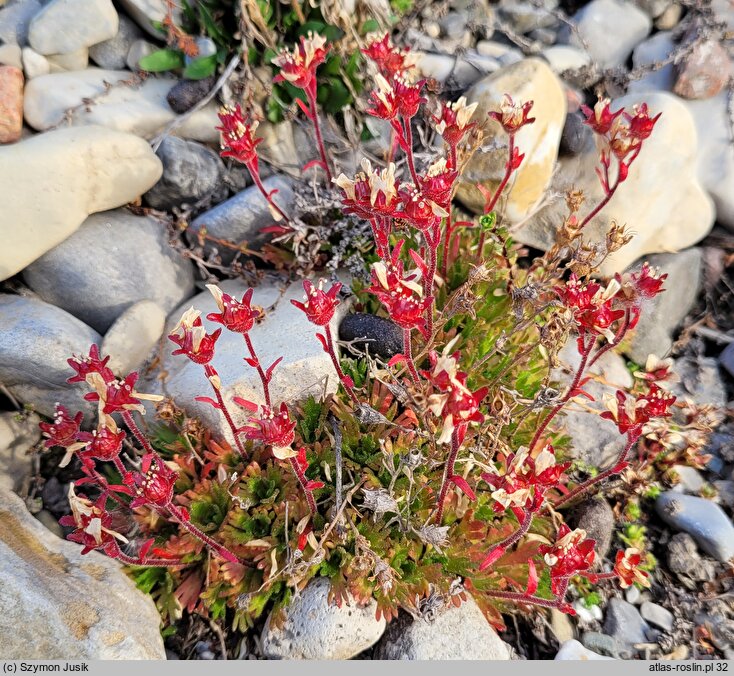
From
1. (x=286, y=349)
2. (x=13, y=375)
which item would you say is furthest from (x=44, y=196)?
(x=286, y=349)

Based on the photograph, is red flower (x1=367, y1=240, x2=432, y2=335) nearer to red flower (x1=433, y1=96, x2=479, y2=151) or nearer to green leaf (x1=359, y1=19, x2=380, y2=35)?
red flower (x1=433, y1=96, x2=479, y2=151)

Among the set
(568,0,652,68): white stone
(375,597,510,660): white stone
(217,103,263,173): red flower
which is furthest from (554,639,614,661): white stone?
(568,0,652,68): white stone

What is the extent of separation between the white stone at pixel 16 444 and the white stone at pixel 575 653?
9.95 ft

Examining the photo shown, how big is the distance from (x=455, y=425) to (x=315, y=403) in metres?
1.45

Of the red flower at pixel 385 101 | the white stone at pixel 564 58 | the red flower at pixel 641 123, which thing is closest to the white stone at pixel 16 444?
the red flower at pixel 385 101

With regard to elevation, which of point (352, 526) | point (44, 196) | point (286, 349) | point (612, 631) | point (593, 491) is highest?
point (44, 196)

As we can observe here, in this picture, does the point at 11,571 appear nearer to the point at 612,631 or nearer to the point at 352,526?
the point at 352,526

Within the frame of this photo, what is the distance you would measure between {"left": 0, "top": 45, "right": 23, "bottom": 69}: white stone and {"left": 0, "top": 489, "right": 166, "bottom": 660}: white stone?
2.95 meters

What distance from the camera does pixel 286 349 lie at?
3.30 metres

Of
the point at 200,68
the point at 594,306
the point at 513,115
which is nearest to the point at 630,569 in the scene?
the point at 594,306

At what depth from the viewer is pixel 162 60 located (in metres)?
4.30

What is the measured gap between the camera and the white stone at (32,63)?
4078 mm

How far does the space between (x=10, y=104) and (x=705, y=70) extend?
520 centimetres

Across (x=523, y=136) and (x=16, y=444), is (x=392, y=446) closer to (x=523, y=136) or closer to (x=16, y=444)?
(x=16, y=444)
